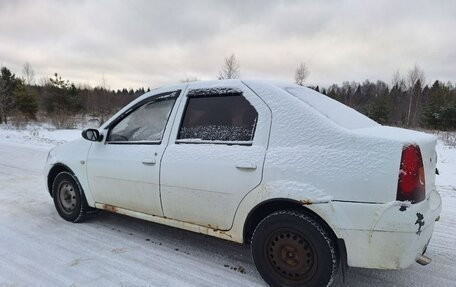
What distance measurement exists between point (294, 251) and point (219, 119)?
4.41 feet

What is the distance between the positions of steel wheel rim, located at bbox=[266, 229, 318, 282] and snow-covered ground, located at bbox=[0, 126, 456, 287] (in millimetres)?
321

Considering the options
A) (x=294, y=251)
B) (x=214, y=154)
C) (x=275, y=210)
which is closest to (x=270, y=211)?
(x=275, y=210)

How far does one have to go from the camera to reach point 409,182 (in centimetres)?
239

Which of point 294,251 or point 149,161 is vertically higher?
point 149,161

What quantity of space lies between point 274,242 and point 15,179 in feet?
19.9

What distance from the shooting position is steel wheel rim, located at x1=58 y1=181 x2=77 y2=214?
Result: 4470mm

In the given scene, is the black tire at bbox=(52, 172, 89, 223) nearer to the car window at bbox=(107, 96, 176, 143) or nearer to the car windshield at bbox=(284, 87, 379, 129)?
the car window at bbox=(107, 96, 176, 143)

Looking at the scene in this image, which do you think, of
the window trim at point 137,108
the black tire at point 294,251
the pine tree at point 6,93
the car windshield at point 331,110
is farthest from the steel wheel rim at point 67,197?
the pine tree at point 6,93

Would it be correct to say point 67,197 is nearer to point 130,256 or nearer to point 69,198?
point 69,198

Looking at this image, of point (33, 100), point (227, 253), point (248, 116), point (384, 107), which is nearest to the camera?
point (248, 116)

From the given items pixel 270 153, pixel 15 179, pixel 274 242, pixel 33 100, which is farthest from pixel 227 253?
pixel 33 100

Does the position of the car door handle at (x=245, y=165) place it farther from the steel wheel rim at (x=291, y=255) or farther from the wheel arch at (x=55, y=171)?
the wheel arch at (x=55, y=171)

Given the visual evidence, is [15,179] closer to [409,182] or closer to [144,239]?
[144,239]

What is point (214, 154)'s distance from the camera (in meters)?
3.10
